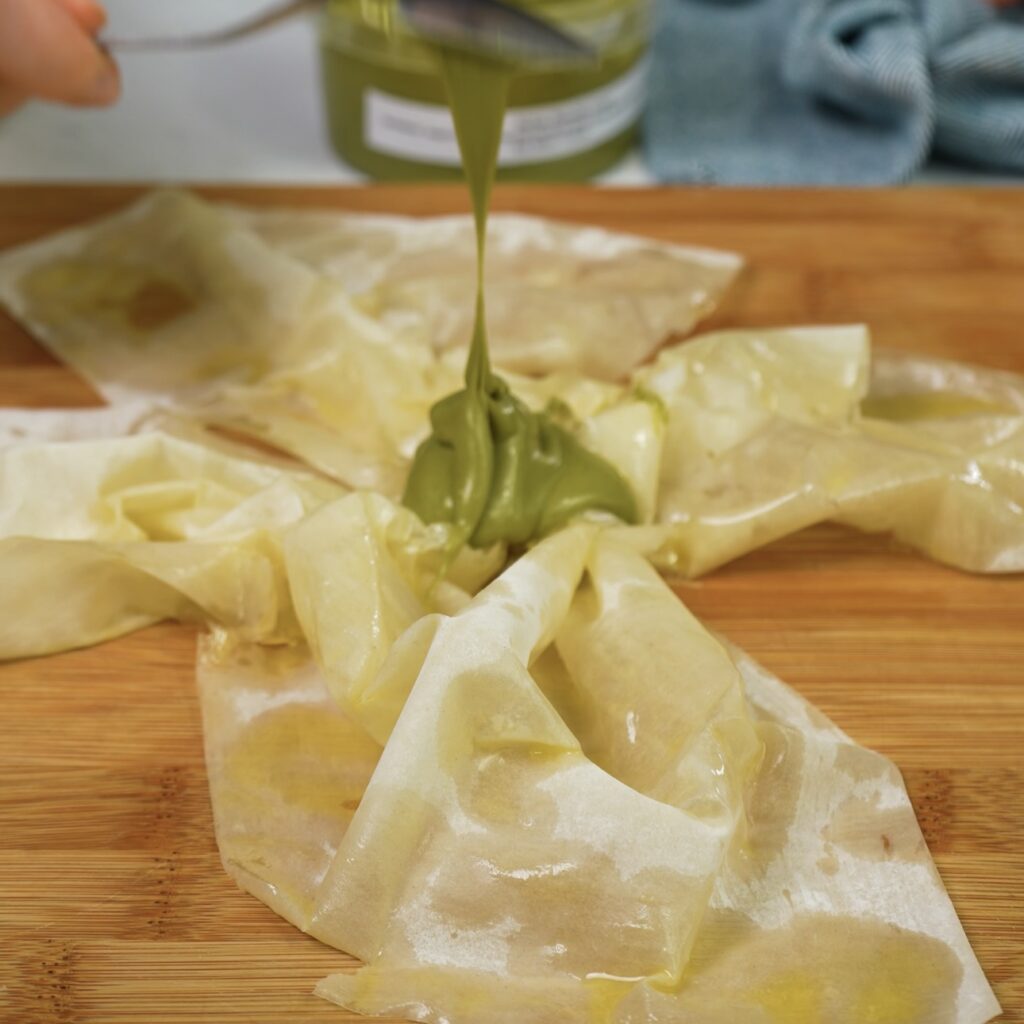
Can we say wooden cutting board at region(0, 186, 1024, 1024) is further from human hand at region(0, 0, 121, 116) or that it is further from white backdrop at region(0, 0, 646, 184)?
white backdrop at region(0, 0, 646, 184)

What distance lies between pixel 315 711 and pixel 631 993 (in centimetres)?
31

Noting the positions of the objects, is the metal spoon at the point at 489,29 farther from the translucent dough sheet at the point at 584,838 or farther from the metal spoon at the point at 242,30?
the translucent dough sheet at the point at 584,838

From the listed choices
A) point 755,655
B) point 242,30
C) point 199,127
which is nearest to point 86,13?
point 242,30

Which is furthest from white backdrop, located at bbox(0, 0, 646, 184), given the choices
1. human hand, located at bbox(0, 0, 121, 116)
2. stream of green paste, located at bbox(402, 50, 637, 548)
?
stream of green paste, located at bbox(402, 50, 637, 548)

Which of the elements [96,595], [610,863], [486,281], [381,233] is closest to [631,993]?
[610,863]

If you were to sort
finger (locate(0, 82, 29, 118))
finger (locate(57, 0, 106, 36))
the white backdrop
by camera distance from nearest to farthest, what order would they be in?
1. finger (locate(57, 0, 106, 36))
2. finger (locate(0, 82, 29, 118))
3. the white backdrop

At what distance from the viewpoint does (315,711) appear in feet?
3.36

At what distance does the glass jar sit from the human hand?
0.91ft

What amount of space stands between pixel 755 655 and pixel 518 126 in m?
0.71

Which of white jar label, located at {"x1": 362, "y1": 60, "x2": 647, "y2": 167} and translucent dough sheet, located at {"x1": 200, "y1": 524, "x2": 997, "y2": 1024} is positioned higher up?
white jar label, located at {"x1": 362, "y1": 60, "x2": 647, "y2": 167}

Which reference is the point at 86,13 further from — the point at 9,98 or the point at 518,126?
the point at 518,126

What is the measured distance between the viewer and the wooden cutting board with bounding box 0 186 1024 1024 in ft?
2.84

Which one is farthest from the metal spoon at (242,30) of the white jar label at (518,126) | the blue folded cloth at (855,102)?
the blue folded cloth at (855,102)

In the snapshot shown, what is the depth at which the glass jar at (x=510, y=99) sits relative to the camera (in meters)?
1.46
